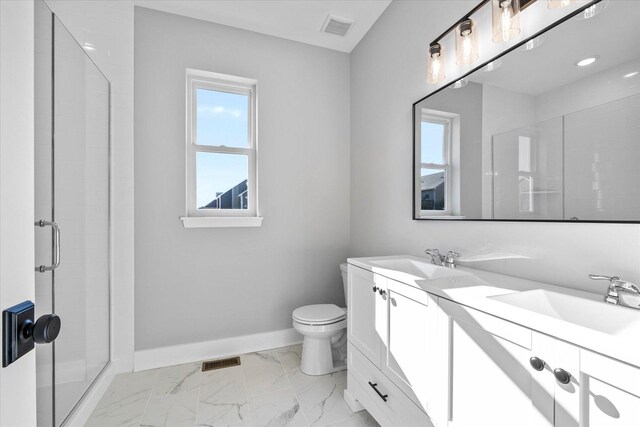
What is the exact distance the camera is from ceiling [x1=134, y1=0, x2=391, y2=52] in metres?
2.11

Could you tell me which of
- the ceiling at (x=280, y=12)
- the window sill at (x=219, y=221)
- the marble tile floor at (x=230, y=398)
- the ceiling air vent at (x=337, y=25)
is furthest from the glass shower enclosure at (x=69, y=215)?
the ceiling air vent at (x=337, y=25)

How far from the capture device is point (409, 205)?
1.93 m

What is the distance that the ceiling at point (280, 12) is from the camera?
2113 millimetres

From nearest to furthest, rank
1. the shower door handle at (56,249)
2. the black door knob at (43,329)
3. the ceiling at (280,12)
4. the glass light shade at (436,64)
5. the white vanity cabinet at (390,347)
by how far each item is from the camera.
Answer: the black door knob at (43,329) → the white vanity cabinet at (390,347) → the shower door handle at (56,249) → the glass light shade at (436,64) → the ceiling at (280,12)

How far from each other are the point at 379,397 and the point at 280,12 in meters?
2.66

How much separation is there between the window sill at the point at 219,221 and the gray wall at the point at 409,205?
93cm

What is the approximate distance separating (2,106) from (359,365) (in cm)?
173

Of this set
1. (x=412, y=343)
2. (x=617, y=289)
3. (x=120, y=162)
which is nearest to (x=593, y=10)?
(x=617, y=289)

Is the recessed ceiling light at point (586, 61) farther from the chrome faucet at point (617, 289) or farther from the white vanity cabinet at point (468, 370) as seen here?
the white vanity cabinet at point (468, 370)

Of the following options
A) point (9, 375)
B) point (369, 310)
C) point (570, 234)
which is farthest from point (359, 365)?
point (9, 375)

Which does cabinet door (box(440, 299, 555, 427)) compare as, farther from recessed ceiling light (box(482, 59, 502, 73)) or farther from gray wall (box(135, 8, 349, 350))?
gray wall (box(135, 8, 349, 350))

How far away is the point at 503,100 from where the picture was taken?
1.31 m

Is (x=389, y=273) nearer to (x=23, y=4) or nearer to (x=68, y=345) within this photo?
(x=23, y=4)

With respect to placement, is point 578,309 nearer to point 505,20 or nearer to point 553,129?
point 553,129
